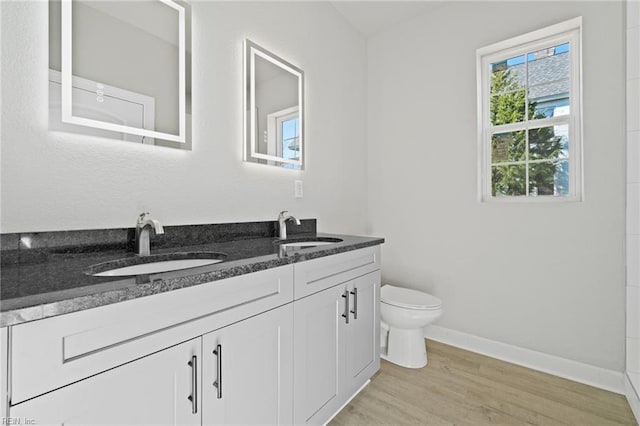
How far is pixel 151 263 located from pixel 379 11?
2594 millimetres

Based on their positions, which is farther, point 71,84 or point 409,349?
point 409,349

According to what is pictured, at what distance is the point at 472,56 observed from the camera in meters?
2.25

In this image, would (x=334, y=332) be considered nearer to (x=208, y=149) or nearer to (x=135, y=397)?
(x=135, y=397)

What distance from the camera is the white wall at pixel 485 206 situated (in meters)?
1.76

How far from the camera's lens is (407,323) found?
1928 mm

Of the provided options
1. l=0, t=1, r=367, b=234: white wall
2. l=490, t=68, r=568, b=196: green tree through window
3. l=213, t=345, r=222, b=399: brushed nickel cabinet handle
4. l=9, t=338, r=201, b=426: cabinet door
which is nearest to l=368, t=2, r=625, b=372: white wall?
l=490, t=68, r=568, b=196: green tree through window

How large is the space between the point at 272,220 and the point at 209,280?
1.01 meters

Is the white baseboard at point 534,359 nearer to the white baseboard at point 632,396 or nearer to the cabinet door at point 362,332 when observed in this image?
the white baseboard at point 632,396

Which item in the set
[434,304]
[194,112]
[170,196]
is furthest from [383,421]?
[194,112]

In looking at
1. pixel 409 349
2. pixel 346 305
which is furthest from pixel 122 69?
pixel 409 349

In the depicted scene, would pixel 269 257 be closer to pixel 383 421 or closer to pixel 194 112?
pixel 194 112

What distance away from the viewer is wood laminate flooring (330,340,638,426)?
150 cm

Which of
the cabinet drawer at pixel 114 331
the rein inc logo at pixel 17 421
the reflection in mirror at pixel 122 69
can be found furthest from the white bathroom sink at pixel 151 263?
the reflection in mirror at pixel 122 69

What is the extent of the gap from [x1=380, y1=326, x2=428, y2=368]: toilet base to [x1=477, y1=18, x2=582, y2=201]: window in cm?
117
